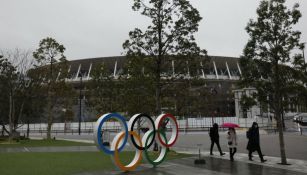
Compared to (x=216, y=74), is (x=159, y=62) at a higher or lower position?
lower

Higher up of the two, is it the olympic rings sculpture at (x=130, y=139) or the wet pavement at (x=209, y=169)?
the olympic rings sculpture at (x=130, y=139)

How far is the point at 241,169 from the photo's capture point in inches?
464

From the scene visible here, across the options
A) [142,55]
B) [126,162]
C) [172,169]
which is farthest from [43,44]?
[172,169]

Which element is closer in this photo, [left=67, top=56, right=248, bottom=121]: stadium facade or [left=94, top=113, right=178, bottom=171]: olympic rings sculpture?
[left=94, top=113, right=178, bottom=171]: olympic rings sculpture

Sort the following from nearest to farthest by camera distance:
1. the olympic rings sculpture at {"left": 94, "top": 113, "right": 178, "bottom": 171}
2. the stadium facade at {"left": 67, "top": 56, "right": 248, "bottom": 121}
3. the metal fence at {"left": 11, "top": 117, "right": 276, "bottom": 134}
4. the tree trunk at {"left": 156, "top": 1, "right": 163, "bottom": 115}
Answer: the olympic rings sculpture at {"left": 94, "top": 113, "right": 178, "bottom": 171}, the tree trunk at {"left": 156, "top": 1, "right": 163, "bottom": 115}, the metal fence at {"left": 11, "top": 117, "right": 276, "bottom": 134}, the stadium facade at {"left": 67, "top": 56, "right": 248, "bottom": 121}

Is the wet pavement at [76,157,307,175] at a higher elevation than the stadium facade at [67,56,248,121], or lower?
lower

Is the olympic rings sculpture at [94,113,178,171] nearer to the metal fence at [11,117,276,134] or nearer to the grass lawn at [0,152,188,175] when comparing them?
the grass lawn at [0,152,188,175]

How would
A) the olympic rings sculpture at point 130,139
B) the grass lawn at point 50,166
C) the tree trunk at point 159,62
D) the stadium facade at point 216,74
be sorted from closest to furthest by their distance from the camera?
the olympic rings sculpture at point 130,139, the grass lawn at point 50,166, the tree trunk at point 159,62, the stadium facade at point 216,74

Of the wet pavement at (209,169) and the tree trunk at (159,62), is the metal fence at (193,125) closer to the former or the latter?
the tree trunk at (159,62)

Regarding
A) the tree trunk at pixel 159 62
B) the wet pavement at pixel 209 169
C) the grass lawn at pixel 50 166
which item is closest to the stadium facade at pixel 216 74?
the tree trunk at pixel 159 62

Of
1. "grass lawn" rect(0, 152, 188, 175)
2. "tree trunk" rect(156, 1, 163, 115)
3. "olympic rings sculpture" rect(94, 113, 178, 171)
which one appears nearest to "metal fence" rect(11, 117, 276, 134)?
"tree trunk" rect(156, 1, 163, 115)

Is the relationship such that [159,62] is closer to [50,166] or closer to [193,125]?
[50,166]

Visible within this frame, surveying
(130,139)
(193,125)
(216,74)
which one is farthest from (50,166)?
(216,74)

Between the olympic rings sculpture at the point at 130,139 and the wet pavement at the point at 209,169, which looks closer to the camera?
the olympic rings sculpture at the point at 130,139
